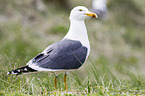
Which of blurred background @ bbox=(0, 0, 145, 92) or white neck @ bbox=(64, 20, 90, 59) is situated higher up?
blurred background @ bbox=(0, 0, 145, 92)

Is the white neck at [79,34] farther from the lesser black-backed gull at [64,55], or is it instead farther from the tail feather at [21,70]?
the tail feather at [21,70]

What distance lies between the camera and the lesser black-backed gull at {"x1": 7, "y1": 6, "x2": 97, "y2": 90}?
11.1ft

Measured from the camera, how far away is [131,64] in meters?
9.96

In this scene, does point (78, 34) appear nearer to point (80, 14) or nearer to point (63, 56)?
point (80, 14)

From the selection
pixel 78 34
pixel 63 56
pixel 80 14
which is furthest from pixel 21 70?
pixel 80 14

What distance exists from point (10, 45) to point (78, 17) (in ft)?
13.9

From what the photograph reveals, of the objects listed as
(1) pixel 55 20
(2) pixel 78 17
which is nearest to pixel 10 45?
(1) pixel 55 20

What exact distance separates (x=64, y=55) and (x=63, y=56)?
0.08 feet

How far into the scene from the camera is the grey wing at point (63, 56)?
3.42 meters

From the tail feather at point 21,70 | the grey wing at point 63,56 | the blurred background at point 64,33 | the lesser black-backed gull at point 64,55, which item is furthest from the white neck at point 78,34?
the blurred background at point 64,33

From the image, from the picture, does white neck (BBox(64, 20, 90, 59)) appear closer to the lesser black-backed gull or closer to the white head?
the lesser black-backed gull

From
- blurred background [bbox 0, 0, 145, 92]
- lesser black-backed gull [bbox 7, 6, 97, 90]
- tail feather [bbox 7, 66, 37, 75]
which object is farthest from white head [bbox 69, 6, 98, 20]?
blurred background [bbox 0, 0, 145, 92]

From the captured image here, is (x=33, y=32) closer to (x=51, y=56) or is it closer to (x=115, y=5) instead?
(x=51, y=56)

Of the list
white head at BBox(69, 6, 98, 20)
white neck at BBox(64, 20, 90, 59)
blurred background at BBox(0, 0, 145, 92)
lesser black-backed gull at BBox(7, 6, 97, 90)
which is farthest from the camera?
blurred background at BBox(0, 0, 145, 92)
